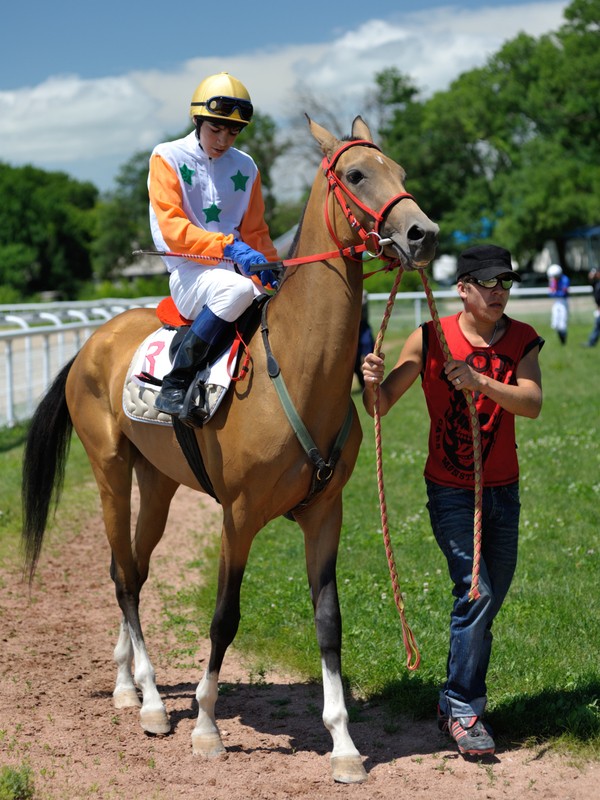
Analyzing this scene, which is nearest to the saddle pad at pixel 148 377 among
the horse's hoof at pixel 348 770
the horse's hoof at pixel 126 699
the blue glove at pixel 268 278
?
the blue glove at pixel 268 278

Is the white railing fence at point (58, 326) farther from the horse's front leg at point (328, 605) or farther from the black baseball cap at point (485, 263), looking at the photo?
the black baseball cap at point (485, 263)

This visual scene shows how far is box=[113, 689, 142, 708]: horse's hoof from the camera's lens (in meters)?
5.29

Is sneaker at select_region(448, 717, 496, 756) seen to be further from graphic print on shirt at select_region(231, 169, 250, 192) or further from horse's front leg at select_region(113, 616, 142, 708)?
graphic print on shirt at select_region(231, 169, 250, 192)

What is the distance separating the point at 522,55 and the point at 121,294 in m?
25.9

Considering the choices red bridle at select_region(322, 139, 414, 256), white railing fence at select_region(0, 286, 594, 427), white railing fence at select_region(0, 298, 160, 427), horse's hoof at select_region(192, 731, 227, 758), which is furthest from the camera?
white railing fence at select_region(0, 286, 594, 427)

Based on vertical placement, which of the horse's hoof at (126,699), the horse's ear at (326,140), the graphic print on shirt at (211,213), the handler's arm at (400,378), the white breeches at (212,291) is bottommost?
the horse's hoof at (126,699)

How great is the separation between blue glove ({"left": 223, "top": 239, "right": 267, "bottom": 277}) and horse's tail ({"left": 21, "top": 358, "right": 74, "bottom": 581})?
6.34ft

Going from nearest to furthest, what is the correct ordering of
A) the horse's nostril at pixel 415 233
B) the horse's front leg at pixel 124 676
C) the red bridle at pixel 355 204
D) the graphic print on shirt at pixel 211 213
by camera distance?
the horse's nostril at pixel 415 233
the red bridle at pixel 355 204
the graphic print on shirt at pixel 211 213
the horse's front leg at pixel 124 676

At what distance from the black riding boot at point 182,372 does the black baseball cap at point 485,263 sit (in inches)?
50.3

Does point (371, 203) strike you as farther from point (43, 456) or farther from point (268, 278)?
point (43, 456)

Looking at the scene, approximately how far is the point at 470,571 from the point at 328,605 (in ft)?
2.30

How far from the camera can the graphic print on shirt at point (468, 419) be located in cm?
438

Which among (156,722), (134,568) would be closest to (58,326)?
(134,568)

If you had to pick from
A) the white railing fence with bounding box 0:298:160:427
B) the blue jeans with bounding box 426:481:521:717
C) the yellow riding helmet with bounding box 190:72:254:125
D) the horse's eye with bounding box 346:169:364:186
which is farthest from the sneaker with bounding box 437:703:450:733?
the white railing fence with bounding box 0:298:160:427
